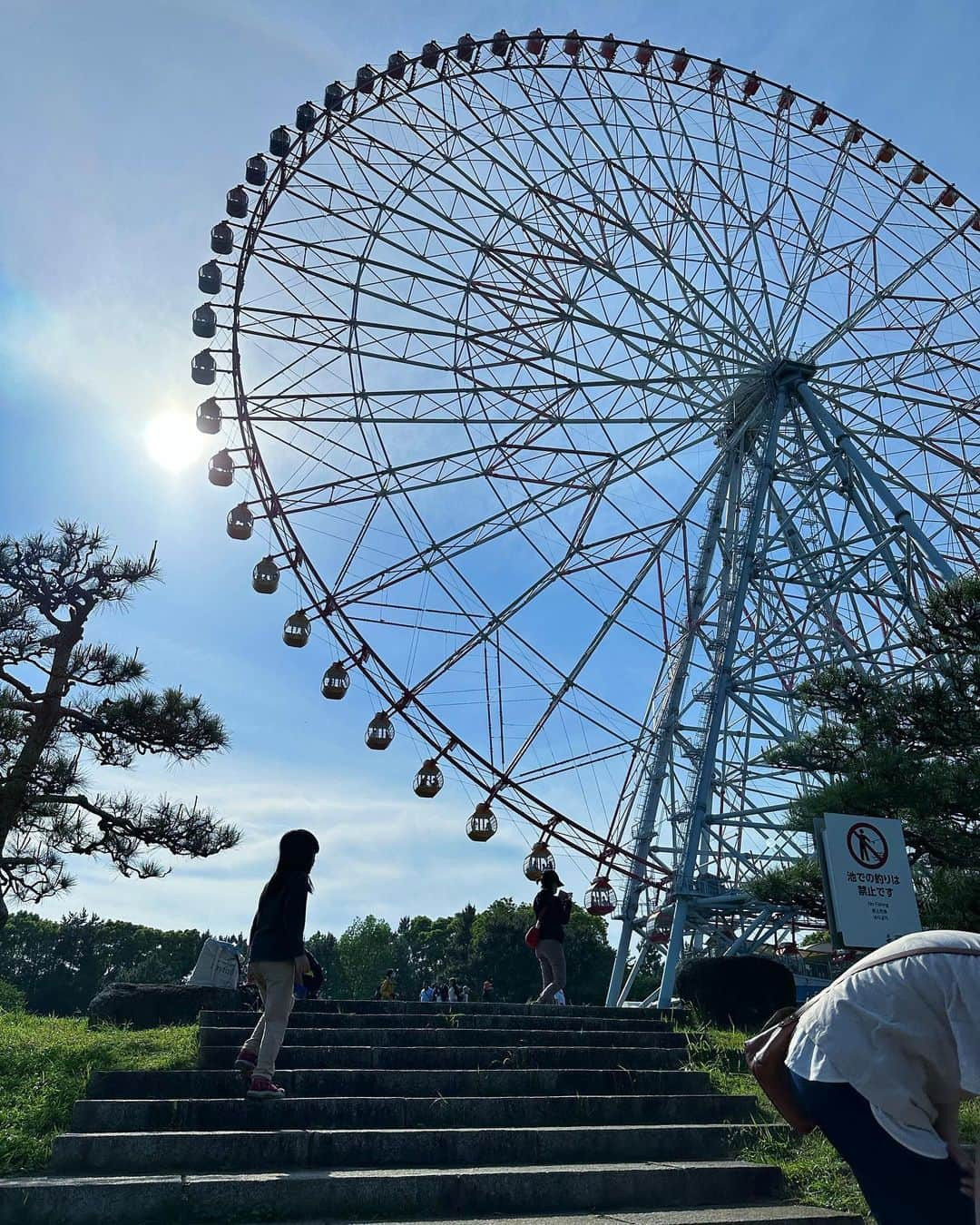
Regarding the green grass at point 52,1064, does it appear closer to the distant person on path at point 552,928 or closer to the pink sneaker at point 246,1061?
the pink sneaker at point 246,1061

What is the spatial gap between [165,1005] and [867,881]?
6128 mm

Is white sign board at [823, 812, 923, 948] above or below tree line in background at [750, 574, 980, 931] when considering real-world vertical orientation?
below

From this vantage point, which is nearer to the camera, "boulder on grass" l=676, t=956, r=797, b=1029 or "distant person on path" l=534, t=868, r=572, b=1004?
"boulder on grass" l=676, t=956, r=797, b=1029

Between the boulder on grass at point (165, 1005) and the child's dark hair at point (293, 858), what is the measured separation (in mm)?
3358

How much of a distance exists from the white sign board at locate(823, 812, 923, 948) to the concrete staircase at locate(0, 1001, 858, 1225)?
1729mm

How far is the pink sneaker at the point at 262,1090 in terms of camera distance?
5875mm

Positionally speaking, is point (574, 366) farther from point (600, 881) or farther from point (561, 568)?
point (600, 881)

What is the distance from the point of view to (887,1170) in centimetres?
245

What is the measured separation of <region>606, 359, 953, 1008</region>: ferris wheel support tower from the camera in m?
15.7

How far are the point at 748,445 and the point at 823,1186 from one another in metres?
16.5

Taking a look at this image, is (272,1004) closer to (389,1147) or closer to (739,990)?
(389,1147)

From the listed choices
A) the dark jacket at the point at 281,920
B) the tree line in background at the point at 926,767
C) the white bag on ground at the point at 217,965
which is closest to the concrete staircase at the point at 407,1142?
the dark jacket at the point at 281,920

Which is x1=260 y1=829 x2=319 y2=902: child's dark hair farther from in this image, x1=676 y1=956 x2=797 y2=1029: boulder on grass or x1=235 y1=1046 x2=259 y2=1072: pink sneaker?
x1=676 y1=956 x2=797 y2=1029: boulder on grass

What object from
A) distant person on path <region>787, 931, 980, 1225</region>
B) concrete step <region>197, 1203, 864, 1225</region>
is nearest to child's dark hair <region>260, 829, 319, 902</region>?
concrete step <region>197, 1203, 864, 1225</region>
